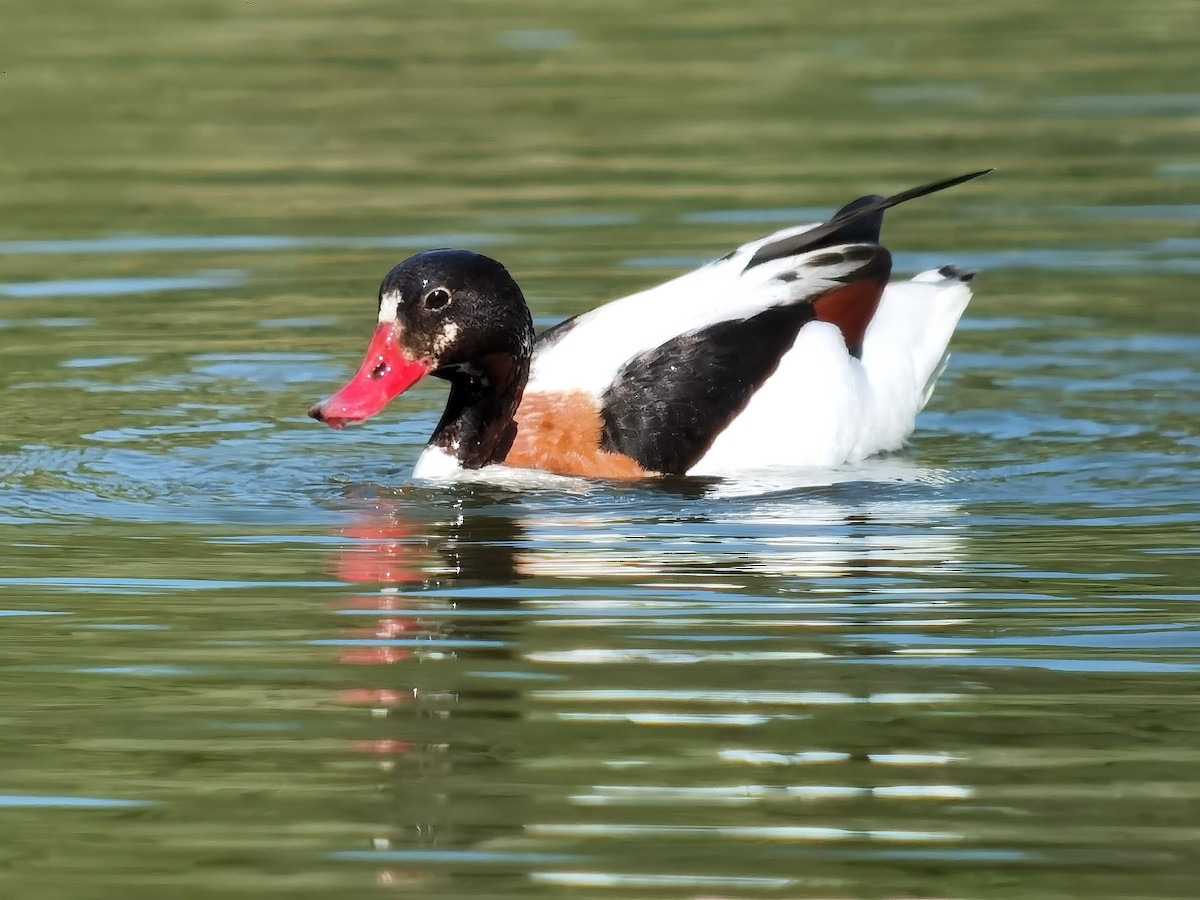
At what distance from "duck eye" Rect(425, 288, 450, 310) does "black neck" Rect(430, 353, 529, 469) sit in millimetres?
371

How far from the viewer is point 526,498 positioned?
882cm

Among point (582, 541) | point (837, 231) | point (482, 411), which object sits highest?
point (837, 231)

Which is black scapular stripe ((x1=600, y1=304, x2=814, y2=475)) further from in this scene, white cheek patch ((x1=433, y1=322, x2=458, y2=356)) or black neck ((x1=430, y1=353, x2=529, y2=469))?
white cheek patch ((x1=433, y1=322, x2=458, y2=356))

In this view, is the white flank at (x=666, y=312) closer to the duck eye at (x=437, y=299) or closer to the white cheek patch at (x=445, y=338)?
the white cheek patch at (x=445, y=338)

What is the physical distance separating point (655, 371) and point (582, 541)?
126 centimetres

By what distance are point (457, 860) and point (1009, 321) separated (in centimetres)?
722

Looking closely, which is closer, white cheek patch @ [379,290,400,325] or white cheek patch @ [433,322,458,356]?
white cheek patch @ [379,290,400,325]

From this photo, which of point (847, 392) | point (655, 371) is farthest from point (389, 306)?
point (847, 392)

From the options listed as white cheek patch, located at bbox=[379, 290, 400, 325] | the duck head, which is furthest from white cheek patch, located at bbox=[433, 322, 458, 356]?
white cheek patch, located at bbox=[379, 290, 400, 325]

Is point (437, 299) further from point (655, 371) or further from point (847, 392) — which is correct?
point (847, 392)

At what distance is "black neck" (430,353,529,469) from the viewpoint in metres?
9.20

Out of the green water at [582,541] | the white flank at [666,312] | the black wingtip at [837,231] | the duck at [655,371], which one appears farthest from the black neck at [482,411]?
the black wingtip at [837,231]

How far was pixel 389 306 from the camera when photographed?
8836mm

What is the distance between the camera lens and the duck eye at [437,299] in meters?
8.85
